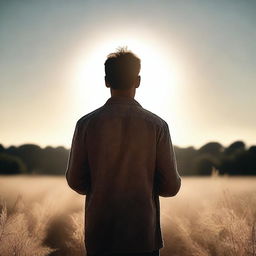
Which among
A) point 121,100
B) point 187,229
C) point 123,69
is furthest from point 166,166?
point 187,229

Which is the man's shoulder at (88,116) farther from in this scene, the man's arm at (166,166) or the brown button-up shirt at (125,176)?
the man's arm at (166,166)

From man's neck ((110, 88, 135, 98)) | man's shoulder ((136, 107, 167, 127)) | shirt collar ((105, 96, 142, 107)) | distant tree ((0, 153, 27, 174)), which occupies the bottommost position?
distant tree ((0, 153, 27, 174))

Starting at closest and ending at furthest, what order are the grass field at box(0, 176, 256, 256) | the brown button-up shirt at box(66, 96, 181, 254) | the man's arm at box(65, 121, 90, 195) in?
1. the brown button-up shirt at box(66, 96, 181, 254)
2. the man's arm at box(65, 121, 90, 195)
3. the grass field at box(0, 176, 256, 256)

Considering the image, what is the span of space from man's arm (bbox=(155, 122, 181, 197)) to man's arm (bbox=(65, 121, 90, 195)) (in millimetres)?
441

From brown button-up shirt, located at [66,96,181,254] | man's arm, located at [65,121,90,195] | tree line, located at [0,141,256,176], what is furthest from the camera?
tree line, located at [0,141,256,176]

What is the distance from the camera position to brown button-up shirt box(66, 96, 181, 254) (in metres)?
2.00

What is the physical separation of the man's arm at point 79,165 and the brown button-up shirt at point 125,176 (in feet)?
0.07

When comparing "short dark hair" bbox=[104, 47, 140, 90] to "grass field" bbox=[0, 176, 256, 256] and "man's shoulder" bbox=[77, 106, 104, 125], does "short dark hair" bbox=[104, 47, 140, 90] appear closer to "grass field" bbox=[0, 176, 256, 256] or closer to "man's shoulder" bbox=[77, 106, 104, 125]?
"man's shoulder" bbox=[77, 106, 104, 125]

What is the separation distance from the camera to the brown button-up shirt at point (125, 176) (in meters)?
2.00

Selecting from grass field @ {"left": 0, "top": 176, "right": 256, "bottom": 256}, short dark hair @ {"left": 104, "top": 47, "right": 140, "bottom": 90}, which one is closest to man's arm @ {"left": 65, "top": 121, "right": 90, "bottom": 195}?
short dark hair @ {"left": 104, "top": 47, "right": 140, "bottom": 90}

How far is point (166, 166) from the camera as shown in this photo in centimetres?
203

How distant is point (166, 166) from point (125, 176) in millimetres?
247

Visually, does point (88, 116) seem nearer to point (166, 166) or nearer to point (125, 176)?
point (125, 176)

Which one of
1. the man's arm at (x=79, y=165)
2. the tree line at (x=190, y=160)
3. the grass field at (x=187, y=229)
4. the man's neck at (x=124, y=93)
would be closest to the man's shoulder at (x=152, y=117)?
the man's neck at (x=124, y=93)
